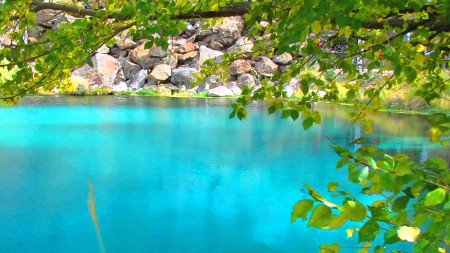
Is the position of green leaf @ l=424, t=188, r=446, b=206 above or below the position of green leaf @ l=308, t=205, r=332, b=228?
above

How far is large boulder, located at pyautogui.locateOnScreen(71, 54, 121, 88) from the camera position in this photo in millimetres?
23297

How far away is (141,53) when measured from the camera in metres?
25.4

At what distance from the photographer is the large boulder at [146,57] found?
25484mm

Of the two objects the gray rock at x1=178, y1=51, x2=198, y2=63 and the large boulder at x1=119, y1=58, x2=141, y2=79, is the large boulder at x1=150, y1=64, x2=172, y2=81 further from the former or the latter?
the gray rock at x1=178, y1=51, x2=198, y2=63

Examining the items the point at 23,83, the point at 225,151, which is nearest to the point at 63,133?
the point at 225,151

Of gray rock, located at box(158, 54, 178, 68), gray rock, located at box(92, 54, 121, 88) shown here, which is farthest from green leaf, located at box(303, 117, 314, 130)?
gray rock, located at box(158, 54, 178, 68)

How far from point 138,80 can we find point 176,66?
238 cm

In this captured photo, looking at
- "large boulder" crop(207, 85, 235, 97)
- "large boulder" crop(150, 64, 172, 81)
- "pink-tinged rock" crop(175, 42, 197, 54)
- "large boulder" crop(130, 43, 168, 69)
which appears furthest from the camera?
"pink-tinged rock" crop(175, 42, 197, 54)

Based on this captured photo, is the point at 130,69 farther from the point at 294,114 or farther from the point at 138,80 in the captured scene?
the point at 294,114

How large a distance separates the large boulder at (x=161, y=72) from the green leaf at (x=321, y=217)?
79.0ft

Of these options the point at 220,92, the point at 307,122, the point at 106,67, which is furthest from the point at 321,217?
the point at 106,67

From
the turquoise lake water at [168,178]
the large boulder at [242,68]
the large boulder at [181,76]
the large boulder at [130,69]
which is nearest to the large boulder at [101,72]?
the large boulder at [130,69]

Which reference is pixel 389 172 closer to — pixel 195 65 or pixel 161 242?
pixel 161 242

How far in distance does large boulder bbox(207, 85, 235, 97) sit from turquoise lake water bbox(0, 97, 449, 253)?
8191 mm
